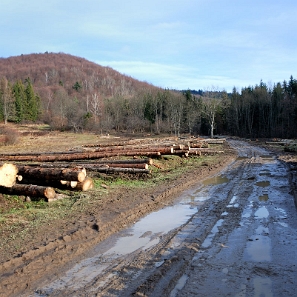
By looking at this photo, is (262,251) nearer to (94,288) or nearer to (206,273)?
(206,273)

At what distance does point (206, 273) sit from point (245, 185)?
8886 millimetres

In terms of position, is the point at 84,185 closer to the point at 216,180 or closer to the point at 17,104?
the point at 216,180

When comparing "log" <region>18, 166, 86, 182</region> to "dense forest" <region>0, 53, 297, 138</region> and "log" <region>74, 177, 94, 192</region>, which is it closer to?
"log" <region>74, 177, 94, 192</region>

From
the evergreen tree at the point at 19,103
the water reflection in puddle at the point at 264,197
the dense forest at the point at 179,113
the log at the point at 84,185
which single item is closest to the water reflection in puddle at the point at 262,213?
the water reflection in puddle at the point at 264,197

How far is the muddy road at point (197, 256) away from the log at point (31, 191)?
339cm

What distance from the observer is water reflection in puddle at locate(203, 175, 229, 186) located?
47.8ft

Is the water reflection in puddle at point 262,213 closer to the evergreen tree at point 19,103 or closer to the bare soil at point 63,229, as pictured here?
the bare soil at point 63,229

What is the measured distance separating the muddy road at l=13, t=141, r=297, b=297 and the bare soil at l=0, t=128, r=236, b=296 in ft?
1.12

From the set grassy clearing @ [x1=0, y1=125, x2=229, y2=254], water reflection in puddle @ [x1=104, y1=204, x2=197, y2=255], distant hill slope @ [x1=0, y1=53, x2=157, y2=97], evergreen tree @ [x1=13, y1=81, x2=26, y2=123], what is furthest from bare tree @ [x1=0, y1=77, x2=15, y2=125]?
water reflection in puddle @ [x1=104, y1=204, x2=197, y2=255]

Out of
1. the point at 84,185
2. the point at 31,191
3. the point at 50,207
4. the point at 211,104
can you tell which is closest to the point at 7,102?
the point at 211,104

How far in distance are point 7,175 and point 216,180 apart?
9.40 metres

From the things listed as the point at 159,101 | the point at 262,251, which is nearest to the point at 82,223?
the point at 262,251

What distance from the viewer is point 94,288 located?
5.04m

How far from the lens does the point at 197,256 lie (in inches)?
245
